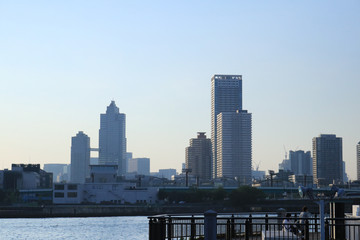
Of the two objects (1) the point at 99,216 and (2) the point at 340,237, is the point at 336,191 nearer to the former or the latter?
(2) the point at 340,237

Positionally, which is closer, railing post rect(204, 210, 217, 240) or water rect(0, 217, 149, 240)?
railing post rect(204, 210, 217, 240)

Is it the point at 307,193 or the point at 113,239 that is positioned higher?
the point at 307,193

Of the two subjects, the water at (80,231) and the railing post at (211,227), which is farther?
the water at (80,231)

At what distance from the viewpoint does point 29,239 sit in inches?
3410

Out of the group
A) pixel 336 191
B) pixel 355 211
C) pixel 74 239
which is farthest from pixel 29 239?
pixel 336 191

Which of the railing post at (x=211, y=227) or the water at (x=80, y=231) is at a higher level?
the railing post at (x=211, y=227)

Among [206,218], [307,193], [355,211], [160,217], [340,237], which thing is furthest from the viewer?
[355,211]

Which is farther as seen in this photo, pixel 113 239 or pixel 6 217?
pixel 6 217

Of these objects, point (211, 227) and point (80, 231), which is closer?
point (211, 227)

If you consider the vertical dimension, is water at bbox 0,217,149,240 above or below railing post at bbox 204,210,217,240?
below

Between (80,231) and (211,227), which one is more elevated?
(211,227)

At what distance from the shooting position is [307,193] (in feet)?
74.3

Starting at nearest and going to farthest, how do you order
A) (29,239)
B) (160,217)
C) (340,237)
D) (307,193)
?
(307,193)
(160,217)
(340,237)
(29,239)

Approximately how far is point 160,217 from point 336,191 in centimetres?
831
